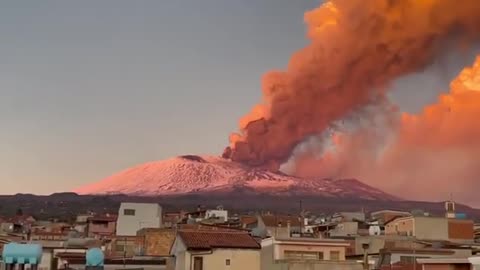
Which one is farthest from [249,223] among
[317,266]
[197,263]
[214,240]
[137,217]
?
[197,263]

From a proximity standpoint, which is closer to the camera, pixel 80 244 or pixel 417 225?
pixel 80 244

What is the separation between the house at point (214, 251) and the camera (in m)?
36.1

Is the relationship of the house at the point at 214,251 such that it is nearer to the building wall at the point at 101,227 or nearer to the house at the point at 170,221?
the house at the point at 170,221

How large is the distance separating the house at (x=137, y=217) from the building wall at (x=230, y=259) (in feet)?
146

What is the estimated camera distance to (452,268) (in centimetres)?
2602

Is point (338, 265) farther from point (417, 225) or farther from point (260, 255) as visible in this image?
point (417, 225)

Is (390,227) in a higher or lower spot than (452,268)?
higher

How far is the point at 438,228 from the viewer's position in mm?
64750

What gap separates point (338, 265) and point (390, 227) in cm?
3581

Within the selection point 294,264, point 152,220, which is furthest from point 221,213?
point 294,264

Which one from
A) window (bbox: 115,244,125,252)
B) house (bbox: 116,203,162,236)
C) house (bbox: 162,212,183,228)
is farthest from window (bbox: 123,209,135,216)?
window (bbox: 115,244,125,252)

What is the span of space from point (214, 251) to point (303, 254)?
5750mm

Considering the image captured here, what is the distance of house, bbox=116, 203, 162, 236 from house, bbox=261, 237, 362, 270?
139 feet

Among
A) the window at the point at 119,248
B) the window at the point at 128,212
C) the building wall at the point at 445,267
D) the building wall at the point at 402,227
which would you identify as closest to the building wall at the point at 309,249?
the building wall at the point at 445,267
